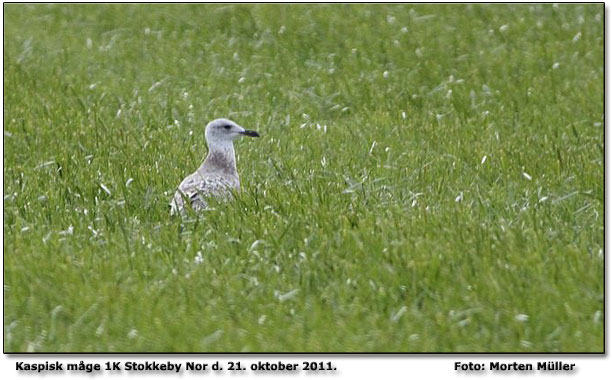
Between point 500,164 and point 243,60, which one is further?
point 243,60

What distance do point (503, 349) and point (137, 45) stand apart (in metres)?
11.2

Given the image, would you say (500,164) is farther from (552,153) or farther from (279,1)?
(279,1)

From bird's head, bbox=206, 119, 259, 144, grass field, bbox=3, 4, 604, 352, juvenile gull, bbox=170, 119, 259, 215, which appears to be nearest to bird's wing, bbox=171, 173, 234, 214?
juvenile gull, bbox=170, 119, 259, 215

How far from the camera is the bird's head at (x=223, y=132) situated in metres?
10.0

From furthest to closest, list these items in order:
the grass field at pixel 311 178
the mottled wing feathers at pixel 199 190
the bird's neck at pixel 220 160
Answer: the bird's neck at pixel 220 160 → the mottled wing feathers at pixel 199 190 → the grass field at pixel 311 178

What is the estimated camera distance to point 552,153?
10500 millimetres

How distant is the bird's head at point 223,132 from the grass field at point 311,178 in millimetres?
474

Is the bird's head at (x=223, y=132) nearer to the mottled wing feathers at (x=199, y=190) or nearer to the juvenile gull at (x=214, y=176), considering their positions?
the juvenile gull at (x=214, y=176)

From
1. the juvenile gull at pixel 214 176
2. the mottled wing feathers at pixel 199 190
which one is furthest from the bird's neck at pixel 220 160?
the mottled wing feathers at pixel 199 190

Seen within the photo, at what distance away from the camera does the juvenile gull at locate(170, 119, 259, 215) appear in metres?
8.79

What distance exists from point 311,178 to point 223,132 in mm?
1129

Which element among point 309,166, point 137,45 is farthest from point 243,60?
point 309,166

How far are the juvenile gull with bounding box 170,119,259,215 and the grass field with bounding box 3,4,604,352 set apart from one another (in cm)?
21

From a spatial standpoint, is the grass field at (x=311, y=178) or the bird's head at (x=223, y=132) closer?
the grass field at (x=311, y=178)
